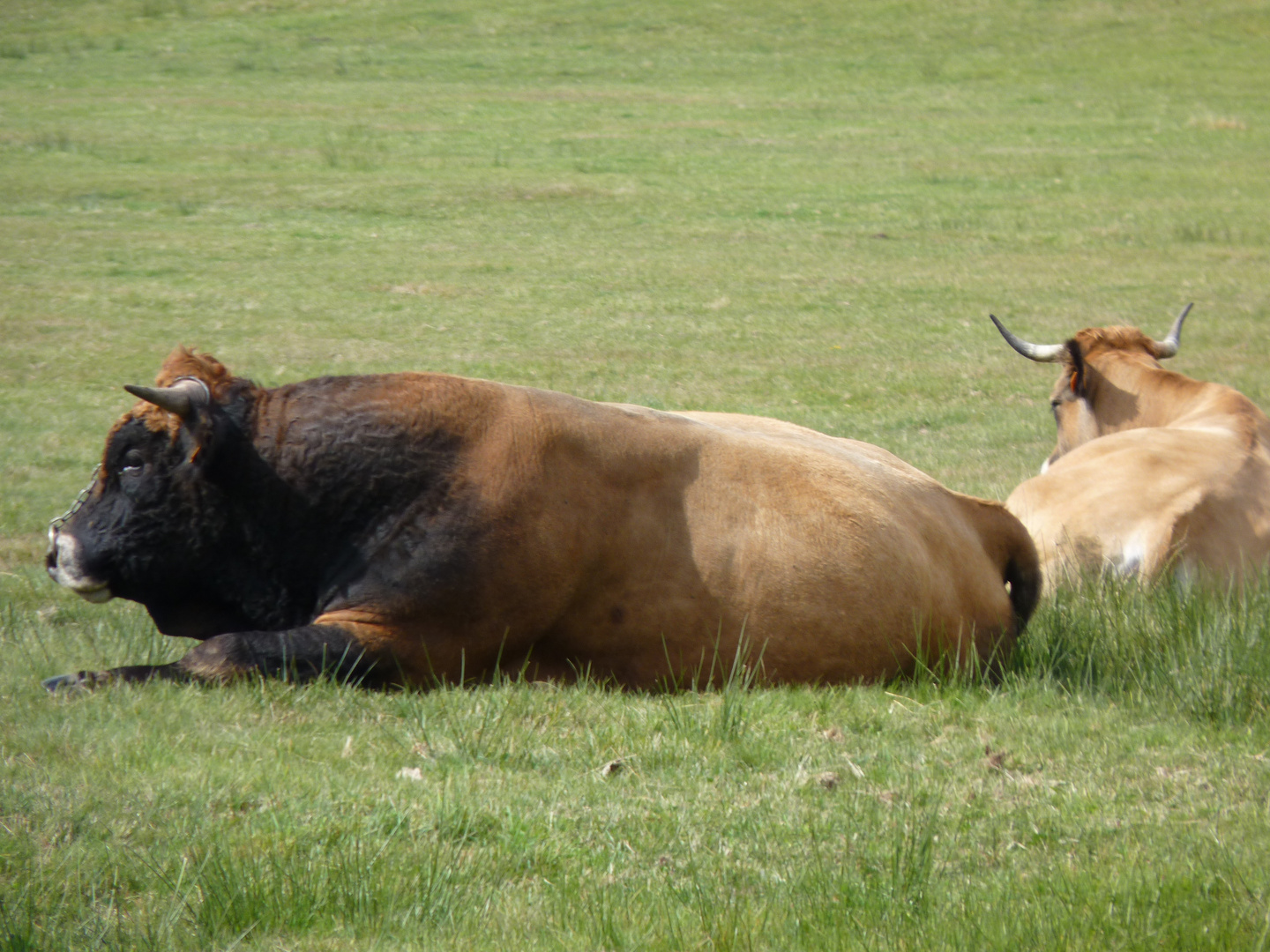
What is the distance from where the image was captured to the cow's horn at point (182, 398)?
5324 millimetres

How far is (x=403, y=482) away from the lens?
5320 millimetres

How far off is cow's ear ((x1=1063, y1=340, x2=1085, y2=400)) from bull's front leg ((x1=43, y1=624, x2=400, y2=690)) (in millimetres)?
5624

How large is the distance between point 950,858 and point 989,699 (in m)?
1.57

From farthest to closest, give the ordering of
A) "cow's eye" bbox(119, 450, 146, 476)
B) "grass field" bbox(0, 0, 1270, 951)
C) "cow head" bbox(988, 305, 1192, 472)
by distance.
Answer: "cow head" bbox(988, 305, 1192, 472), "cow's eye" bbox(119, 450, 146, 476), "grass field" bbox(0, 0, 1270, 951)

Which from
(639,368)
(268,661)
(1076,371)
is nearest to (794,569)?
(268,661)

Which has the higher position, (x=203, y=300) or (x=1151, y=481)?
(x=1151, y=481)

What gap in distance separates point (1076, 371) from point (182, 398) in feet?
19.3

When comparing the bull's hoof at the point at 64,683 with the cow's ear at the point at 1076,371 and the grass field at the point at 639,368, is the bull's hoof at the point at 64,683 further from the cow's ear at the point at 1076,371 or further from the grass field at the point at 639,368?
the cow's ear at the point at 1076,371

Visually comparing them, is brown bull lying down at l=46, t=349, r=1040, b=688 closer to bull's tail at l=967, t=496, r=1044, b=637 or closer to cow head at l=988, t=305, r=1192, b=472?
bull's tail at l=967, t=496, r=1044, b=637

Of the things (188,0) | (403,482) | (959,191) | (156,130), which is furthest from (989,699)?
(188,0)

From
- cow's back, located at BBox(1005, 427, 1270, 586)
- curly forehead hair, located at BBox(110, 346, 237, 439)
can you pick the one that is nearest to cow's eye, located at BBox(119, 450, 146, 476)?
curly forehead hair, located at BBox(110, 346, 237, 439)

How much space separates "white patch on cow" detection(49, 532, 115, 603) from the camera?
18.4ft

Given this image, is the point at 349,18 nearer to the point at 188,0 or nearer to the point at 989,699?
the point at 188,0

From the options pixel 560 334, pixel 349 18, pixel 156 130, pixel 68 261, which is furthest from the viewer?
pixel 349 18
